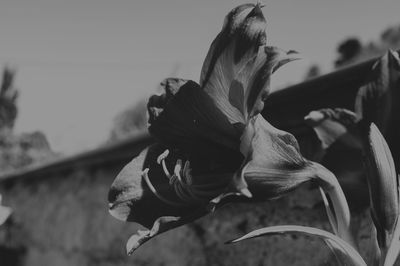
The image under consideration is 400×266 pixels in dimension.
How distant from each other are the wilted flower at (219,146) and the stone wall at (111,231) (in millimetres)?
319

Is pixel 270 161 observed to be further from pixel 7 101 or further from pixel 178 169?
pixel 7 101

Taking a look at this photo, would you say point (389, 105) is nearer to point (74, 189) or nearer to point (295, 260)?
point (295, 260)

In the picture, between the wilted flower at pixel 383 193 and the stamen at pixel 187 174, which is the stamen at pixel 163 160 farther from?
the wilted flower at pixel 383 193

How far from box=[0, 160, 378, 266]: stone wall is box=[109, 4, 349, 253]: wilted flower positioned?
319mm

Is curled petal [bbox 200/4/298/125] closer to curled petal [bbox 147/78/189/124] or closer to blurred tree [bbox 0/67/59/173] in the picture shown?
curled petal [bbox 147/78/189/124]

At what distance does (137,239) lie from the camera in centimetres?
80

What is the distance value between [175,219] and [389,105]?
17.3 inches

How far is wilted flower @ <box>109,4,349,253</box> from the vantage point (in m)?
0.76

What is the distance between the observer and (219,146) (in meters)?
0.84

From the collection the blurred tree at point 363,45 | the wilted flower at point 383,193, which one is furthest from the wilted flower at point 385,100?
the blurred tree at point 363,45

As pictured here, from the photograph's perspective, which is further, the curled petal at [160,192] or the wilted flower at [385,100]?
the wilted flower at [385,100]

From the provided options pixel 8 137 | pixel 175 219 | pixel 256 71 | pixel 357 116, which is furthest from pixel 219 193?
pixel 8 137

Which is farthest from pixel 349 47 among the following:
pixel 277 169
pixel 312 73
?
pixel 277 169

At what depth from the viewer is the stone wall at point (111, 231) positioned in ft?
4.79
